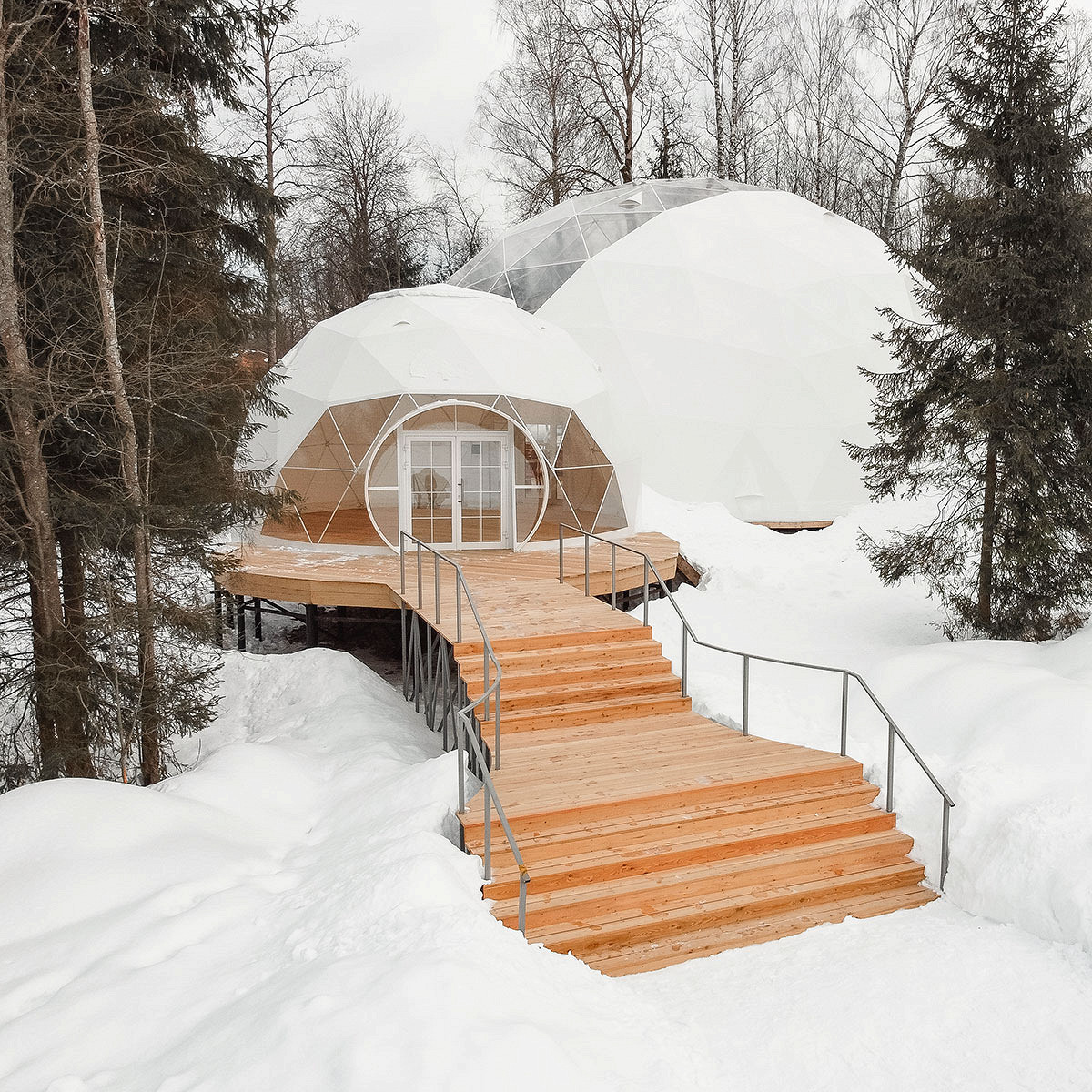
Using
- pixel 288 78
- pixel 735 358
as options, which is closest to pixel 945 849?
pixel 735 358

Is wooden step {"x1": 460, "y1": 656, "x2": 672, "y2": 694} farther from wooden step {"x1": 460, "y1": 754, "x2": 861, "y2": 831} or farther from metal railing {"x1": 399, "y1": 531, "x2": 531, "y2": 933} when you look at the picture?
wooden step {"x1": 460, "y1": 754, "x2": 861, "y2": 831}

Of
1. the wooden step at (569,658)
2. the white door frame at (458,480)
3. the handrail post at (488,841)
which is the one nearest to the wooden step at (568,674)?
the wooden step at (569,658)

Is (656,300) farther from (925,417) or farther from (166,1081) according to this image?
(166,1081)

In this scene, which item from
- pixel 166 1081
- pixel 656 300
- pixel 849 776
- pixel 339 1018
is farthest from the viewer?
pixel 656 300

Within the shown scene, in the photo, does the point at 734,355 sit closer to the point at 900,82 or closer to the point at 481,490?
the point at 481,490

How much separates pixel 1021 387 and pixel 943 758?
192 inches

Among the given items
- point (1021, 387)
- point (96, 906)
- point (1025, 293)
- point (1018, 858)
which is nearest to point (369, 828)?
point (96, 906)

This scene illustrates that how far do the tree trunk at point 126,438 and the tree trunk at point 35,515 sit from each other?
58 cm

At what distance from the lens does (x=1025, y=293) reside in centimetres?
1011

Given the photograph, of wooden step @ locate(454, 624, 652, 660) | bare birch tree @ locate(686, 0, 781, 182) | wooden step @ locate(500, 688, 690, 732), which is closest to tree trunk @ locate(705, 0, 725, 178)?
bare birch tree @ locate(686, 0, 781, 182)

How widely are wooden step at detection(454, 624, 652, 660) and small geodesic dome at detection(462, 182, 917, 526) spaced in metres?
8.66

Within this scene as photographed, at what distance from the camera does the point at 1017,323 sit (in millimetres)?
10203

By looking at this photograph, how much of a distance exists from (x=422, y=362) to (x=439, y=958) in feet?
33.0

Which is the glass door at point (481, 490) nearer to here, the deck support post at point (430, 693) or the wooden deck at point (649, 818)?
the deck support post at point (430, 693)
